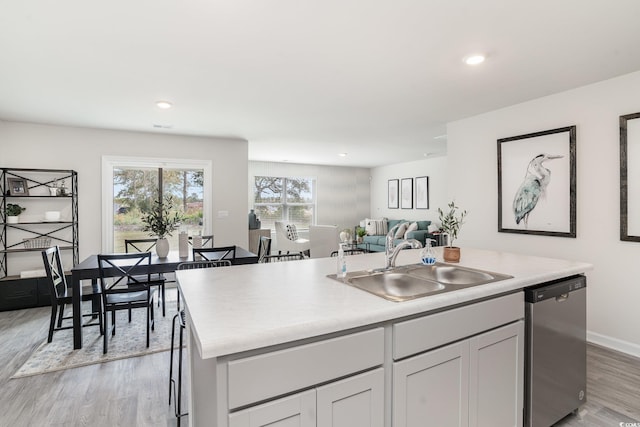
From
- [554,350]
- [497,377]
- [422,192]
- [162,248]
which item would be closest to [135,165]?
[162,248]

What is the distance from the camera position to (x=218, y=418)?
1.02m

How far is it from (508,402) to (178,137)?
5.22m

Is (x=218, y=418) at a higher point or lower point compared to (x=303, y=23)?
lower

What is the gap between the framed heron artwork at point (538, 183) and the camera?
127 inches

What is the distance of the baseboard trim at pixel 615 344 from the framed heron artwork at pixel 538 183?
3.14ft

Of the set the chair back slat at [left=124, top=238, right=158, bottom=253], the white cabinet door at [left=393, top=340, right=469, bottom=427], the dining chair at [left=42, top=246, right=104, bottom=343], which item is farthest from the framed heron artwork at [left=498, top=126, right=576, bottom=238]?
the dining chair at [left=42, top=246, right=104, bottom=343]

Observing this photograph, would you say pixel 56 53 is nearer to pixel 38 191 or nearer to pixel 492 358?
pixel 38 191

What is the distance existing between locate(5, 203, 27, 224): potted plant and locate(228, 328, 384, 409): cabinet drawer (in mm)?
4937

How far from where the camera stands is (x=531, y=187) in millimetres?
3500

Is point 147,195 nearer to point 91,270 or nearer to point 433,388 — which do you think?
point 91,270

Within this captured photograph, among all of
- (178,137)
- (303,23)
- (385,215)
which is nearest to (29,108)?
(178,137)

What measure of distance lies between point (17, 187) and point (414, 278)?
5121mm

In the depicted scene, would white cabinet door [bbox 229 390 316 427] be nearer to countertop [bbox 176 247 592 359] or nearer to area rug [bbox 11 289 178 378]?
countertop [bbox 176 247 592 359]

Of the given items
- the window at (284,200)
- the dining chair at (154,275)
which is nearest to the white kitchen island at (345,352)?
the dining chair at (154,275)
